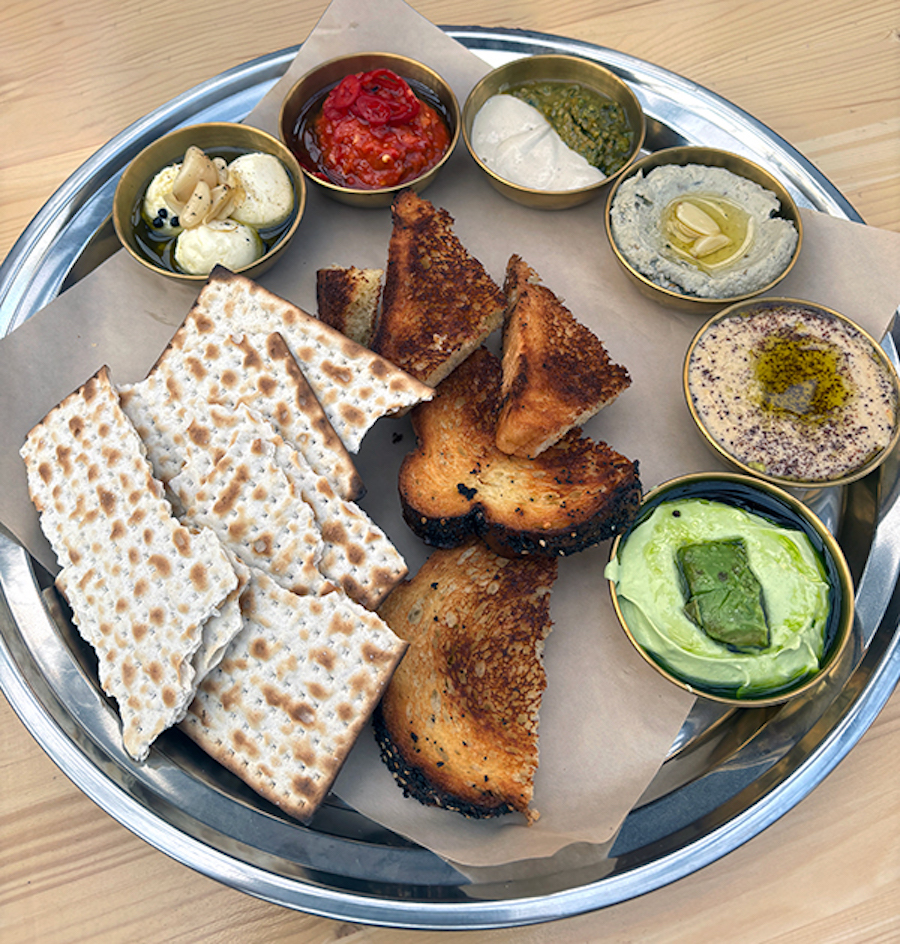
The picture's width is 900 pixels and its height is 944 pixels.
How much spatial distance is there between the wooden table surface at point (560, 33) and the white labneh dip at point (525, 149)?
0.84m

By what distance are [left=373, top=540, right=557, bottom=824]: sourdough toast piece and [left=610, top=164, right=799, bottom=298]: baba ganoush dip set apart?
106 centimetres

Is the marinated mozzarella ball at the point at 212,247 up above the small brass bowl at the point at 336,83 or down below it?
below

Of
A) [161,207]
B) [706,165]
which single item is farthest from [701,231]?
[161,207]

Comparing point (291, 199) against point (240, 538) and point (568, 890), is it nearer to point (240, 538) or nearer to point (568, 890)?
point (240, 538)

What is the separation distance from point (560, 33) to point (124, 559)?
2.86 m

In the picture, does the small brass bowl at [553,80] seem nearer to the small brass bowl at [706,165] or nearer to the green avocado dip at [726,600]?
the small brass bowl at [706,165]

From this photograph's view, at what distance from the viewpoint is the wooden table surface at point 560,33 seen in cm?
235

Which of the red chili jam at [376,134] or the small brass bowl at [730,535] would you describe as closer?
the small brass bowl at [730,535]

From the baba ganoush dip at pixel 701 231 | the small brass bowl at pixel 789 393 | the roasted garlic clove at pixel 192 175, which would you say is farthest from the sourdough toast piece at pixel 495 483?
the roasted garlic clove at pixel 192 175

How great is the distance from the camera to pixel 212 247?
2518 mm

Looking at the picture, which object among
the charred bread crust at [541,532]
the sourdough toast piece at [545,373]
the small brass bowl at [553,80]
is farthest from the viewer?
the small brass bowl at [553,80]

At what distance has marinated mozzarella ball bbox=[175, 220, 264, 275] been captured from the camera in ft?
8.27

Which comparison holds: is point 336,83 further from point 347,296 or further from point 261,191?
point 347,296

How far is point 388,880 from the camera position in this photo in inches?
83.3
